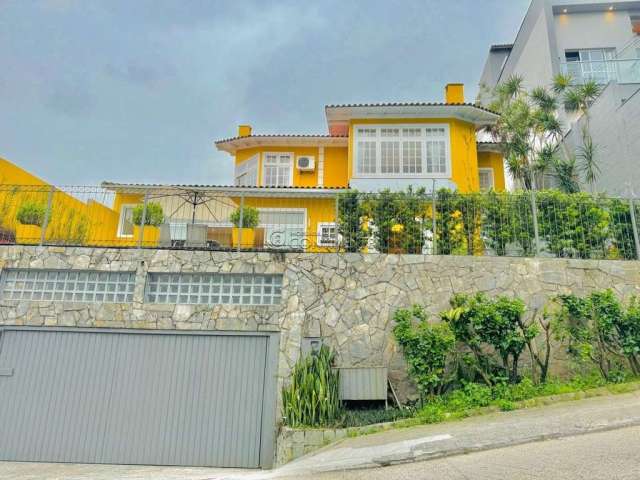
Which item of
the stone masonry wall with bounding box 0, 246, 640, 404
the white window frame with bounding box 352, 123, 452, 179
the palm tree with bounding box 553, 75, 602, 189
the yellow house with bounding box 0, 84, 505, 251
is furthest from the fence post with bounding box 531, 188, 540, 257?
the palm tree with bounding box 553, 75, 602, 189

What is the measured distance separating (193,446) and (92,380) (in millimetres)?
2392

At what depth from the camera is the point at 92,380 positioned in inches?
332

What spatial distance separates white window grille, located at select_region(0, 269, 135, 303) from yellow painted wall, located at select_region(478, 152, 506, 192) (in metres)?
13.2

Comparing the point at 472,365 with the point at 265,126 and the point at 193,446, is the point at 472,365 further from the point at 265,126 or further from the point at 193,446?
the point at 265,126

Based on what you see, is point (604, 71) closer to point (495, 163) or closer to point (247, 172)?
point (495, 163)

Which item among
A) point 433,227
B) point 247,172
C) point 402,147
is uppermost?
point 402,147

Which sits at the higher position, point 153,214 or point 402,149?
point 402,149

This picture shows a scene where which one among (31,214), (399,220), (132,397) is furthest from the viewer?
(31,214)

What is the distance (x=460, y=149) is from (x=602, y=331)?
862 centimetres

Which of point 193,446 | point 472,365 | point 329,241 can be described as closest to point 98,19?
point 329,241

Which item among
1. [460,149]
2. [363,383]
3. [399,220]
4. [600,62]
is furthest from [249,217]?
[600,62]

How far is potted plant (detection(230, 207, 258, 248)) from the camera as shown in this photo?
9984mm

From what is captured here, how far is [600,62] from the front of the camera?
15984 mm

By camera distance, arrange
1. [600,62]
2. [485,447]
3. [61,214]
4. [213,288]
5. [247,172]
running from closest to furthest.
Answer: [485,447]
[213,288]
[61,214]
[600,62]
[247,172]
